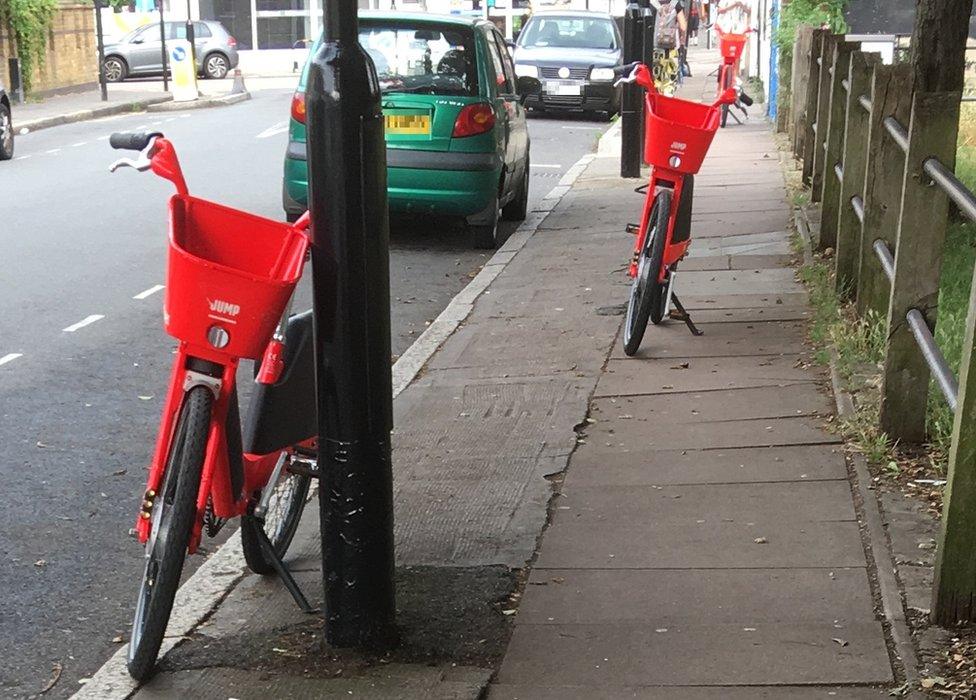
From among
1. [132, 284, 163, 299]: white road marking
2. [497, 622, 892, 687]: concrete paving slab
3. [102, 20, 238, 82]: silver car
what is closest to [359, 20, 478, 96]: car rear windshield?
[132, 284, 163, 299]: white road marking

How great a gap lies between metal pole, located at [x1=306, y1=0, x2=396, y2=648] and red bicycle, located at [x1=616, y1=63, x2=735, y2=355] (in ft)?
11.7

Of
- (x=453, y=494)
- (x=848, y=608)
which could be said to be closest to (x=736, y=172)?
(x=453, y=494)

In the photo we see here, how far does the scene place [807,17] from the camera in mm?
17250

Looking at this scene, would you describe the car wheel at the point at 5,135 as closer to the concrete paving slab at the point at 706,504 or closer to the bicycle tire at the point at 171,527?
the concrete paving slab at the point at 706,504

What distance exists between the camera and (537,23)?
26.2 metres

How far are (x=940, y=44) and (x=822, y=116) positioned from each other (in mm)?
4759

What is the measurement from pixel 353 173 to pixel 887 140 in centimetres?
326

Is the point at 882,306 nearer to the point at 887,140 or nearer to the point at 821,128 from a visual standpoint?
the point at 887,140

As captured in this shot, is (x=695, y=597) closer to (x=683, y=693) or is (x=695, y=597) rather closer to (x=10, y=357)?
(x=683, y=693)

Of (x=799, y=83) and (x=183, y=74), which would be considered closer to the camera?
(x=799, y=83)

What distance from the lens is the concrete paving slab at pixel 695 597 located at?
4113 mm

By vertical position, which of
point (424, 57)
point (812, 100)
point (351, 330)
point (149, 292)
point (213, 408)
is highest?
point (424, 57)

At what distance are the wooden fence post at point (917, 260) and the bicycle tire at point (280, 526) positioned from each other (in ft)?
7.37

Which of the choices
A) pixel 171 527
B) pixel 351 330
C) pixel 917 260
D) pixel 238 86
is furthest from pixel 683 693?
pixel 238 86
